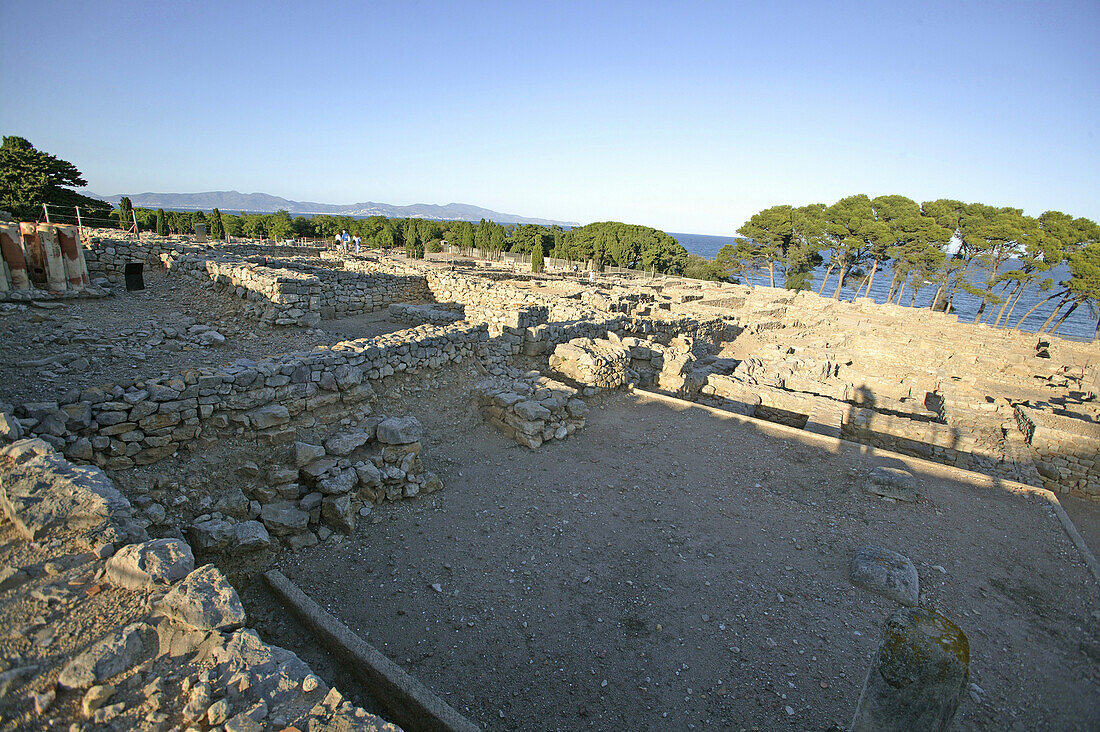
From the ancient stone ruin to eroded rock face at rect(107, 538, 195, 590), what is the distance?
1cm

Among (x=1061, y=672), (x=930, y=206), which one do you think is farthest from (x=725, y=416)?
(x=930, y=206)

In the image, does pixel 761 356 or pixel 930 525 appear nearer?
pixel 930 525

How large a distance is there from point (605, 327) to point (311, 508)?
1080cm

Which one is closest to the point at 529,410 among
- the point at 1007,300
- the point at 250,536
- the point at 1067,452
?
the point at 250,536

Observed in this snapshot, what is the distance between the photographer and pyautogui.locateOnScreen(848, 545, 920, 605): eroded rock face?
5863mm

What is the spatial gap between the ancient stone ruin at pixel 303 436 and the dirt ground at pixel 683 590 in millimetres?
201

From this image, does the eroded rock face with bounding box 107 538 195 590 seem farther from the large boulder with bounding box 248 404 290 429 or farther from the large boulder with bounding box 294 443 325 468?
the large boulder with bounding box 248 404 290 429

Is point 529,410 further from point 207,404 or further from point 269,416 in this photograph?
point 207,404

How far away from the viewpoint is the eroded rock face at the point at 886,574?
5.86 metres

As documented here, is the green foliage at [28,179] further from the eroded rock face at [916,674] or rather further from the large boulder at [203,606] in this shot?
the eroded rock face at [916,674]

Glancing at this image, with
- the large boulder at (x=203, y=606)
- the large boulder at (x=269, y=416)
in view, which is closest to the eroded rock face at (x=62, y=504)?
the large boulder at (x=203, y=606)

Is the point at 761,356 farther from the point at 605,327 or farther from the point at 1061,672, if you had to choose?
the point at 1061,672

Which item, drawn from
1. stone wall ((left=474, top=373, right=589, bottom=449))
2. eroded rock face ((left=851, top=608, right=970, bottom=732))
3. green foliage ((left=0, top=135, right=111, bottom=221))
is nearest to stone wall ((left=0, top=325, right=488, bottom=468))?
stone wall ((left=474, top=373, right=589, bottom=449))

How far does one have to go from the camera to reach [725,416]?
36.2ft
